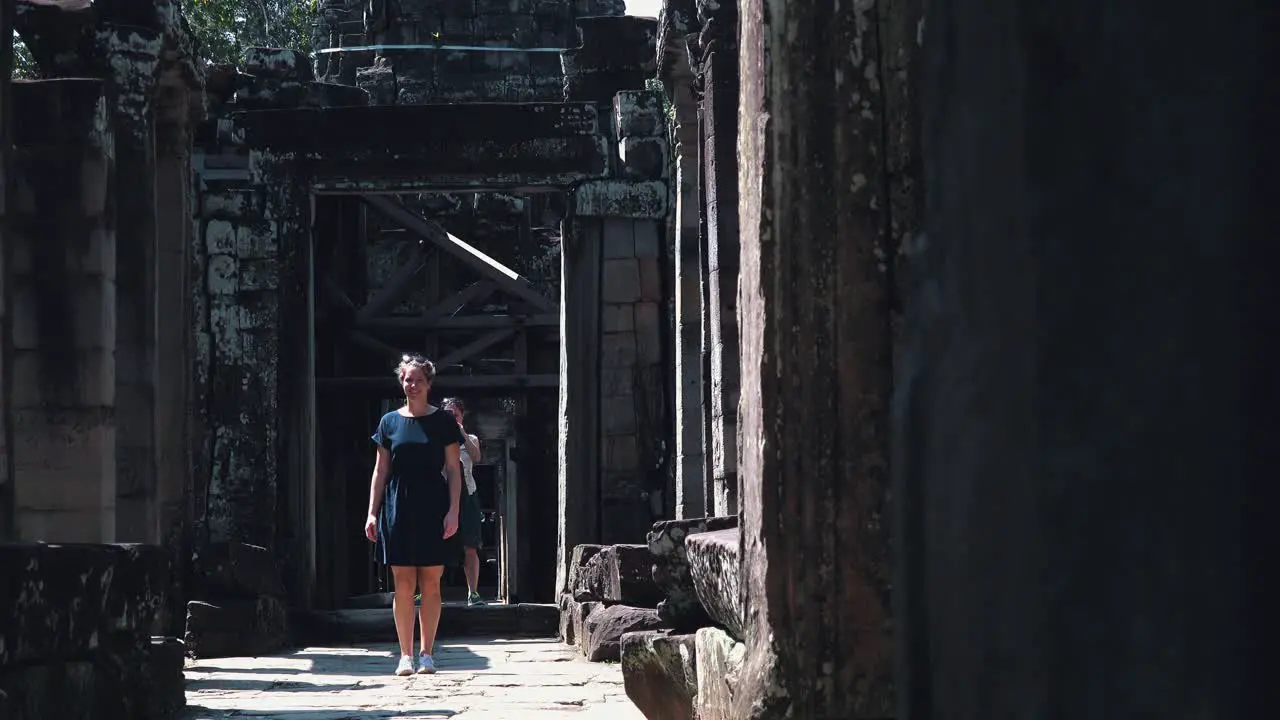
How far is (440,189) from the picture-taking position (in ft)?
43.5

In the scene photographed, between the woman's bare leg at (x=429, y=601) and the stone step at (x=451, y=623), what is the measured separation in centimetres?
410

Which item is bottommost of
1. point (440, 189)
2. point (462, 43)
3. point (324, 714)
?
point (324, 714)

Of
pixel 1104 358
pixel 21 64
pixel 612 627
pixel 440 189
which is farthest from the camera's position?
pixel 21 64

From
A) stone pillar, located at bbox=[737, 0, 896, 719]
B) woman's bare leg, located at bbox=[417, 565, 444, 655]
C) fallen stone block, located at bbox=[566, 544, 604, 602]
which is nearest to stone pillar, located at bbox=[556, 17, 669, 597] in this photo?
fallen stone block, located at bbox=[566, 544, 604, 602]

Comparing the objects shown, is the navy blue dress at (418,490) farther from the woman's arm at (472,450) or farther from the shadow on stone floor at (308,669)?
the woman's arm at (472,450)

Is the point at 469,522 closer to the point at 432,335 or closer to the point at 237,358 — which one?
the point at 237,358

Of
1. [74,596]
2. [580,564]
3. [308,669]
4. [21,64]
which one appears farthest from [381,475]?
[21,64]

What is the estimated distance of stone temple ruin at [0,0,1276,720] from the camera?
914 millimetres

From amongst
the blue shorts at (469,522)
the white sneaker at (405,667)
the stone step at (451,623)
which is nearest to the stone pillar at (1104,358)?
the white sneaker at (405,667)

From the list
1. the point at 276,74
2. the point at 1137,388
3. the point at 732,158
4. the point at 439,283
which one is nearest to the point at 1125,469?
the point at 1137,388

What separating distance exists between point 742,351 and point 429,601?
523cm

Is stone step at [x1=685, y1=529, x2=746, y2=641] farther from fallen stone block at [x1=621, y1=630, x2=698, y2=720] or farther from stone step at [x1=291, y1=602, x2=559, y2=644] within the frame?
stone step at [x1=291, y1=602, x2=559, y2=644]

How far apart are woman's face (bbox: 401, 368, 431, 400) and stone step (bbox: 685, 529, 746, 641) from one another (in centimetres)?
→ 388

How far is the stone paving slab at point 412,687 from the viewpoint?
6488 millimetres
